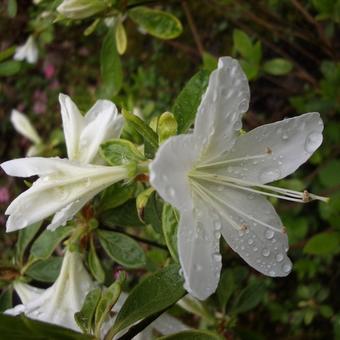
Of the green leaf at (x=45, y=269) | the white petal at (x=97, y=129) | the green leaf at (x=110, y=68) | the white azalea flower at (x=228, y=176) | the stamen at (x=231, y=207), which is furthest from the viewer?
the green leaf at (x=110, y=68)

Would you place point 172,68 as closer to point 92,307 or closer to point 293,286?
point 293,286

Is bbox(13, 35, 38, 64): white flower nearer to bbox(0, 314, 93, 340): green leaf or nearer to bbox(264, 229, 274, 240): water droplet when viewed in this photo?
bbox(264, 229, 274, 240): water droplet

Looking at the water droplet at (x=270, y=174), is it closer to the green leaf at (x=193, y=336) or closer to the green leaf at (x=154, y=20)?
the green leaf at (x=193, y=336)

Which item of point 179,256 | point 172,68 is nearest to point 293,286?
point 172,68

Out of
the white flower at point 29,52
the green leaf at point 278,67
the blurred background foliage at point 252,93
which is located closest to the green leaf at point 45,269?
the blurred background foliage at point 252,93

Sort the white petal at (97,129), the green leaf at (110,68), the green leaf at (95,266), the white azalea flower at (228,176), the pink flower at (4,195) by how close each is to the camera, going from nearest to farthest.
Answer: the white azalea flower at (228,176)
the white petal at (97,129)
the green leaf at (95,266)
the green leaf at (110,68)
the pink flower at (4,195)

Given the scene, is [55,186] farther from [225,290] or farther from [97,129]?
[225,290]

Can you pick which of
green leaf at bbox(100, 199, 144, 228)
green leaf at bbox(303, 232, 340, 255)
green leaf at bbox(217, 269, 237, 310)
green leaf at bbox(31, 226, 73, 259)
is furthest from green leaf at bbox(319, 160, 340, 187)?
green leaf at bbox(31, 226, 73, 259)
